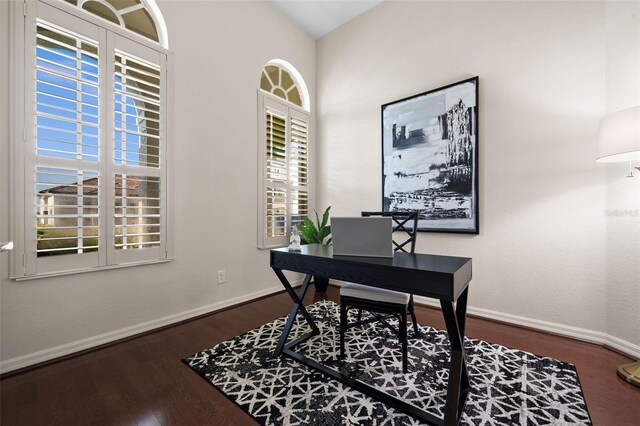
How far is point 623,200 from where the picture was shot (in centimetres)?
202

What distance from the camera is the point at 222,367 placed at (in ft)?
5.94

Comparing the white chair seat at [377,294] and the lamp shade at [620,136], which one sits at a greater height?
the lamp shade at [620,136]

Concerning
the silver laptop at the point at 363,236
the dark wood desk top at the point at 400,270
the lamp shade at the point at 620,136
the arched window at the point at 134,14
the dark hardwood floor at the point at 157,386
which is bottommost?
the dark hardwood floor at the point at 157,386

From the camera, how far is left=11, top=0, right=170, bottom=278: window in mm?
1834

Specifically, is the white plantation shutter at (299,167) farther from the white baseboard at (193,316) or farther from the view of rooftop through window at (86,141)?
the view of rooftop through window at (86,141)

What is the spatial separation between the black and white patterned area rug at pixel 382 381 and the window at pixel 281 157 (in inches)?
60.9

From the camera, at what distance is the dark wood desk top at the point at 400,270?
1.25 meters

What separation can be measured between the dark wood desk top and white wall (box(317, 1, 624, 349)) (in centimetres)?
135

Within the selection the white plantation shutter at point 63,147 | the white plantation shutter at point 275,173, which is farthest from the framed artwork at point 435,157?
the white plantation shutter at point 63,147

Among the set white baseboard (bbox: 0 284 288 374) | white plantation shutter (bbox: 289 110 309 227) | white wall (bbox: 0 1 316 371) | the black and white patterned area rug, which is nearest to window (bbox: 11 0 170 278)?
white wall (bbox: 0 1 316 371)

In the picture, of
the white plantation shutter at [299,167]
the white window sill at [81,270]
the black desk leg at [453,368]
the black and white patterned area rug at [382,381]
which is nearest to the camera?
the black desk leg at [453,368]

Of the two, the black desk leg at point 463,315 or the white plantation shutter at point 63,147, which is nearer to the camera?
the black desk leg at point 463,315

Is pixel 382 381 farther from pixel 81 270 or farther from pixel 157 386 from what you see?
pixel 81 270

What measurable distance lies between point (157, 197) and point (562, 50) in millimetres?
3557
